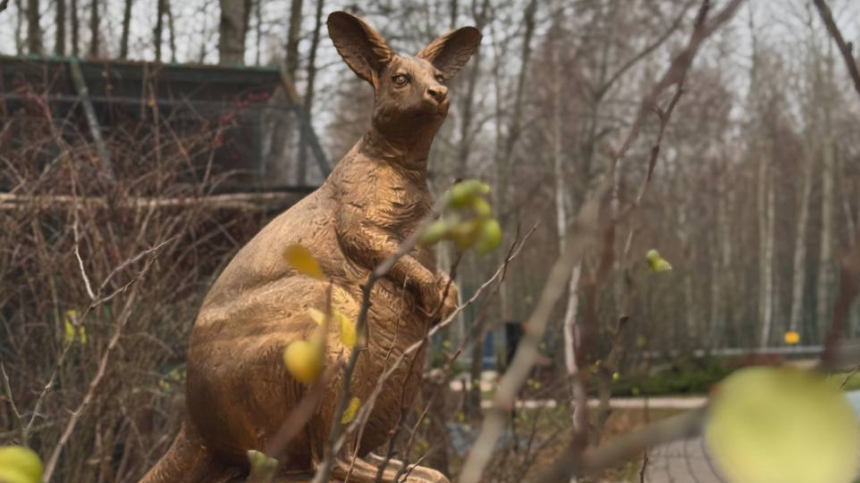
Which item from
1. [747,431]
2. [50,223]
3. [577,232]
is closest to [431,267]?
[577,232]

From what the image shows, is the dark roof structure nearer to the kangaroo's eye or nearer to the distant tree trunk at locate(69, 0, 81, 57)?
the kangaroo's eye

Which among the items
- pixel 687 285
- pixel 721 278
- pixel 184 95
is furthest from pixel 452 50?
pixel 721 278

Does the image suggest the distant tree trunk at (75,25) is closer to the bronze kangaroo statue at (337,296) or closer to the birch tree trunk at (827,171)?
the bronze kangaroo statue at (337,296)

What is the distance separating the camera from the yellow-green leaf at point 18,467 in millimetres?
605

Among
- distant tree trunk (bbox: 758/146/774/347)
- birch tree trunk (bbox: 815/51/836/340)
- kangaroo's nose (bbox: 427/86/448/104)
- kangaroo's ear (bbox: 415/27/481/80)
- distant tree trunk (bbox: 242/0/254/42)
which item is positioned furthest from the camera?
distant tree trunk (bbox: 758/146/774/347)

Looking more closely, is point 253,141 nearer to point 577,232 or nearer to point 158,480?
point 158,480

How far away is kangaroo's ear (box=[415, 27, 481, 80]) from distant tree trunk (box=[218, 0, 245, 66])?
8085mm

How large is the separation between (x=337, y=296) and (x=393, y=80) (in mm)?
603

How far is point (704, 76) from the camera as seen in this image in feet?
76.6

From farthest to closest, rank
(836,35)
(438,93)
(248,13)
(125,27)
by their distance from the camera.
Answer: (248,13) → (125,27) → (438,93) → (836,35)

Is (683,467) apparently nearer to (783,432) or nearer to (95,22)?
(783,432)

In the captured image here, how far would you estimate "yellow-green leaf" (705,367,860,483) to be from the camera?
37 cm

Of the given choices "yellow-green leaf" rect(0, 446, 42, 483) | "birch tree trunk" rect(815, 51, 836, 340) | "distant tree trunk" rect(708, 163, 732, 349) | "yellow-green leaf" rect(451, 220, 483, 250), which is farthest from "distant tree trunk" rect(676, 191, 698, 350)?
"yellow-green leaf" rect(0, 446, 42, 483)

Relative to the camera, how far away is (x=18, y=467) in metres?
0.61
